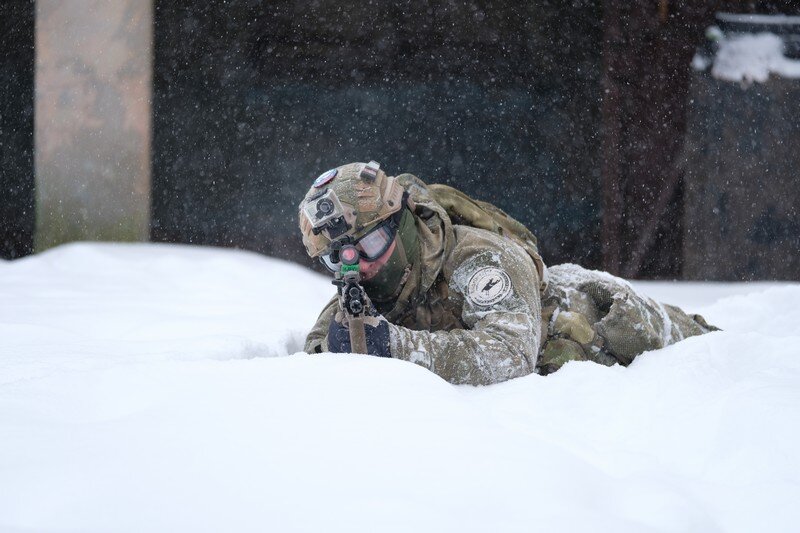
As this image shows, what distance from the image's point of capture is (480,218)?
277cm

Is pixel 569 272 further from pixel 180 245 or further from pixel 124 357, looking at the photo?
pixel 180 245

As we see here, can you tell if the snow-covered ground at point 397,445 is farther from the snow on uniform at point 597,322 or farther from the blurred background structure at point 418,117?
the blurred background structure at point 418,117

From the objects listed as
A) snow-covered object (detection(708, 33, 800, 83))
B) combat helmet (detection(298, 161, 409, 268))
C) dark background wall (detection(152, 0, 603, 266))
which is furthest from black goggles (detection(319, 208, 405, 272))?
snow-covered object (detection(708, 33, 800, 83))

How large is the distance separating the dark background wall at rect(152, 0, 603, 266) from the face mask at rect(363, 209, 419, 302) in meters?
3.88

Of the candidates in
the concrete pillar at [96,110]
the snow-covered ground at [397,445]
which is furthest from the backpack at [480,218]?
the concrete pillar at [96,110]

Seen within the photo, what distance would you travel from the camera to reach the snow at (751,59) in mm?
6250

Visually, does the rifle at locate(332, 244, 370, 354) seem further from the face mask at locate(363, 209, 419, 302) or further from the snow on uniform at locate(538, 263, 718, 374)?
the snow on uniform at locate(538, 263, 718, 374)

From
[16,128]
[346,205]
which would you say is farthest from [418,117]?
[346,205]

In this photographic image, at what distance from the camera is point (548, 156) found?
21.0 ft

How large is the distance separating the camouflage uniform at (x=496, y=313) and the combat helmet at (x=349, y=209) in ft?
0.51

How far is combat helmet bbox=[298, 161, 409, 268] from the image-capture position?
2.38 meters

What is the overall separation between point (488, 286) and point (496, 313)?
89mm

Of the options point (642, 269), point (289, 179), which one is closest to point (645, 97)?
point (642, 269)

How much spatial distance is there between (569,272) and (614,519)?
5.53ft
